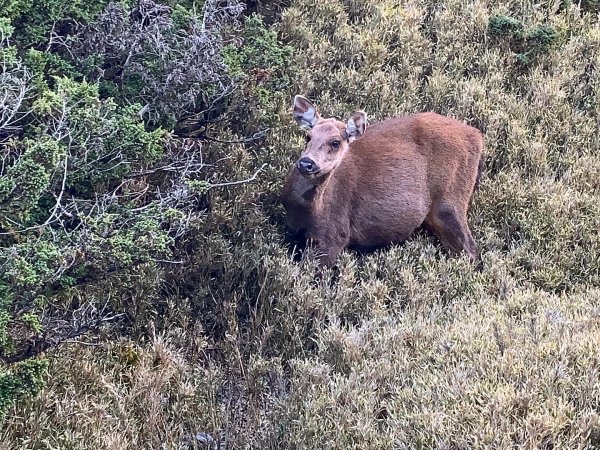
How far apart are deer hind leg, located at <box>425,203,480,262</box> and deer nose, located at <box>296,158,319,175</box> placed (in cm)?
162

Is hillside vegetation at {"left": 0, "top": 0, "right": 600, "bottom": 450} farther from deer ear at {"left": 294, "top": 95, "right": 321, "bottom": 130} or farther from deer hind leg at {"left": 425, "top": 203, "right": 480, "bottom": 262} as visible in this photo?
deer ear at {"left": 294, "top": 95, "right": 321, "bottom": 130}

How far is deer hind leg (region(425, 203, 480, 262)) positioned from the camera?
26.1 feet

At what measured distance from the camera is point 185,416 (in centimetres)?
579

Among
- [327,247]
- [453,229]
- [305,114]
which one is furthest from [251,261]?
[453,229]

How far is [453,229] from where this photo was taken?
8.02 m

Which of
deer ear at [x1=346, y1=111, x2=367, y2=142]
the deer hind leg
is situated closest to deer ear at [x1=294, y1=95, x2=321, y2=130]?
deer ear at [x1=346, y1=111, x2=367, y2=142]

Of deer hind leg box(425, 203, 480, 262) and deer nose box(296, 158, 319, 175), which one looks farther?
deer hind leg box(425, 203, 480, 262)

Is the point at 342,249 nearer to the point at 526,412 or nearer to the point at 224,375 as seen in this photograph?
the point at 224,375

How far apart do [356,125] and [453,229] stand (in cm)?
143

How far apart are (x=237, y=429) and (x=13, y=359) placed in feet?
5.11

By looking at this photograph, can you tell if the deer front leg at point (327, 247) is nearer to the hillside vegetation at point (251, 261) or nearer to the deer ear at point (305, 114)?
the hillside vegetation at point (251, 261)

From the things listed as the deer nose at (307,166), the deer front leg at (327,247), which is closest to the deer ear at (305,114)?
the deer nose at (307,166)

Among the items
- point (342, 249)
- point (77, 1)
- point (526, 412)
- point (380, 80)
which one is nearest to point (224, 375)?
point (342, 249)

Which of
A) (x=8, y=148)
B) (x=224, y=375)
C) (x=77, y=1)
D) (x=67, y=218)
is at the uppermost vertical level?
(x=77, y=1)
